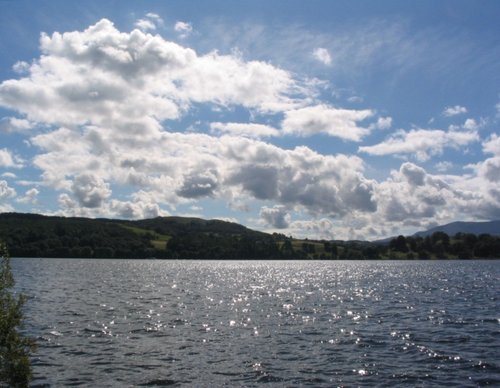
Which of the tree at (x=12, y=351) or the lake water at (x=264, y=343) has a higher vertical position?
the tree at (x=12, y=351)

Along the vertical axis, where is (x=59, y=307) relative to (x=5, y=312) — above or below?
below

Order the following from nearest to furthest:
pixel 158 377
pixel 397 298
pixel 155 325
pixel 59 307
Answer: pixel 158 377 → pixel 155 325 → pixel 59 307 → pixel 397 298

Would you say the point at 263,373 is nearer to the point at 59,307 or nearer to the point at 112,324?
the point at 112,324

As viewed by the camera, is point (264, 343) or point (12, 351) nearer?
point (12, 351)

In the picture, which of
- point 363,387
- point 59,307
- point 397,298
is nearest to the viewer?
point 363,387

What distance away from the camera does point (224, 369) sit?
3797cm

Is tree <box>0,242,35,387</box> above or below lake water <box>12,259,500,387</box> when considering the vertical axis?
above

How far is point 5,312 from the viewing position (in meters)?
25.2

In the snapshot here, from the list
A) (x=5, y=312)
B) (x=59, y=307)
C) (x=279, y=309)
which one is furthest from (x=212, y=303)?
(x=5, y=312)

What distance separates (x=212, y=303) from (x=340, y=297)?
88.6ft

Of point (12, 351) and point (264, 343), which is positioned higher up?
point (12, 351)

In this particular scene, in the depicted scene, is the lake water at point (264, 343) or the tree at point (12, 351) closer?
the tree at point (12, 351)

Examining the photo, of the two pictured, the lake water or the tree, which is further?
the lake water

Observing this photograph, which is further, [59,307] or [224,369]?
[59,307]
